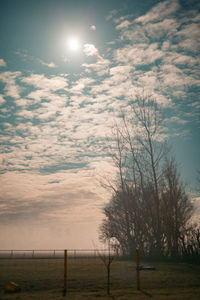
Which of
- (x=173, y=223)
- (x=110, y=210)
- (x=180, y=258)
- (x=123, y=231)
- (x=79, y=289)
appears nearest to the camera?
(x=79, y=289)

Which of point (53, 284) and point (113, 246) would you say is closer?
point (53, 284)

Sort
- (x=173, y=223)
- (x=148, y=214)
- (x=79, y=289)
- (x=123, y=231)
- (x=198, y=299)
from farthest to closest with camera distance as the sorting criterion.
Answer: (x=123, y=231), (x=148, y=214), (x=173, y=223), (x=79, y=289), (x=198, y=299)

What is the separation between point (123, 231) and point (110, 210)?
399cm

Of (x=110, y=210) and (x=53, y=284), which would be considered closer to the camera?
(x=53, y=284)

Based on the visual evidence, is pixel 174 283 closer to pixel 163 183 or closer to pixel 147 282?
pixel 147 282

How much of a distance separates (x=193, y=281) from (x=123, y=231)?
24272mm

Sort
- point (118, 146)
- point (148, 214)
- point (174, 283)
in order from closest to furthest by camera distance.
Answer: point (174, 283) < point (148, 214) < point (118, 146)

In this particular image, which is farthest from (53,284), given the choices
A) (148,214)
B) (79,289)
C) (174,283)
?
(148,214)

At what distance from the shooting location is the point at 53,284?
11.7 m

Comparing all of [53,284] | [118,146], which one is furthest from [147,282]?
[118,146]

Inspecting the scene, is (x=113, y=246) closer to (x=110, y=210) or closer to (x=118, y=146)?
(x=110, y=210)

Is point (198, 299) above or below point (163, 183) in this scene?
below

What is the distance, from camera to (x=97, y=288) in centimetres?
1065

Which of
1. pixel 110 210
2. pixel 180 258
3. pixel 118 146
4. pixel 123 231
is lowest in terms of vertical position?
pixel 180 258
